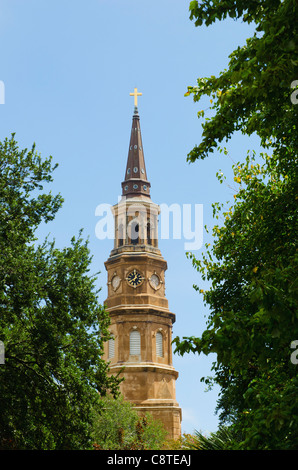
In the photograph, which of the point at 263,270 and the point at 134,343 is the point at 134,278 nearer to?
the point at 134,343

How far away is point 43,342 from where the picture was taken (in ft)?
64.2

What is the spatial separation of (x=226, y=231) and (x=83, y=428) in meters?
8.62

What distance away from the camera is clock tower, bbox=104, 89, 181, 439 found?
6006 centimetres

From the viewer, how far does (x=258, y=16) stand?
10227mm

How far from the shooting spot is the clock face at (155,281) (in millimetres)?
66875

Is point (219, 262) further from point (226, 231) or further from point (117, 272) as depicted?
point (117, 272)

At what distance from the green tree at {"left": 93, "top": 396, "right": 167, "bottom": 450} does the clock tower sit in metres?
4.45

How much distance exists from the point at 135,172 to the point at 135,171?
0.14 m

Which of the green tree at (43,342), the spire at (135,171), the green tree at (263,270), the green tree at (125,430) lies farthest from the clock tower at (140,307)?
the green tree at (263,270)

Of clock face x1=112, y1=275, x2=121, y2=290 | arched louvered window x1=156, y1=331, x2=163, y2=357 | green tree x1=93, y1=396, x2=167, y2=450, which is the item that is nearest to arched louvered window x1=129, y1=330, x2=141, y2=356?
arched louvered window x1=156, y1=331, x2=163, y2=357

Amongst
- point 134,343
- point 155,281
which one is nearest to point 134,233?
point 155,281

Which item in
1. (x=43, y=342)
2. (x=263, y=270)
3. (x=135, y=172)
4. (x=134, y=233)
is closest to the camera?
(x=263, y=270)
